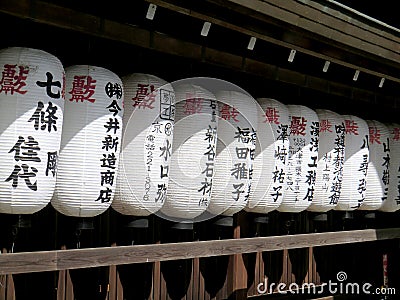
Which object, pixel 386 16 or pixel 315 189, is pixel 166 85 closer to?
pixel 315 189

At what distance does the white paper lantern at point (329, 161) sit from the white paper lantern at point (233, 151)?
1.21 meters

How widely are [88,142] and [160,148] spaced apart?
64 cm

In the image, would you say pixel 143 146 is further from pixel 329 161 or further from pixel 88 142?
pixel 329 161

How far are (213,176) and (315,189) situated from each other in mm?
1590

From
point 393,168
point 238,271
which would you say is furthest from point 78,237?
point 393,168

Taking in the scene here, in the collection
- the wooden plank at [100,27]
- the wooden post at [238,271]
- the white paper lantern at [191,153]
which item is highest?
the wooden plank at [100,27]

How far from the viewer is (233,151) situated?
5.57m

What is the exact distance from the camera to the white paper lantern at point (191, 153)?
5168mm

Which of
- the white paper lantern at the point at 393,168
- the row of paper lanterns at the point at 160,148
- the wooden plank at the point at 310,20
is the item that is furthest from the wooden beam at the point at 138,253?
the wooden plank at the point at 310,20

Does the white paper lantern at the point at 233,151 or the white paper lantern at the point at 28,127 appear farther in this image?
the white paper lantern at the point at 233,151

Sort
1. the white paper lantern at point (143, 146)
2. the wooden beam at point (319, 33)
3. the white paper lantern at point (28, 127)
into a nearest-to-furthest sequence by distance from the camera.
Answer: the white paper lantern at point (28, 127)
the white paper lantern at point (143, 146)
the wooden beam at point (319, 33)

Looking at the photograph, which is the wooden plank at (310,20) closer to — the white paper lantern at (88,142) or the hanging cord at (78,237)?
the white paper lantern at (88,142)

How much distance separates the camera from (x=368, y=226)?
8.68m

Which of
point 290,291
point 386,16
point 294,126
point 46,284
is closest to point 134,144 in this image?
point 46,284
